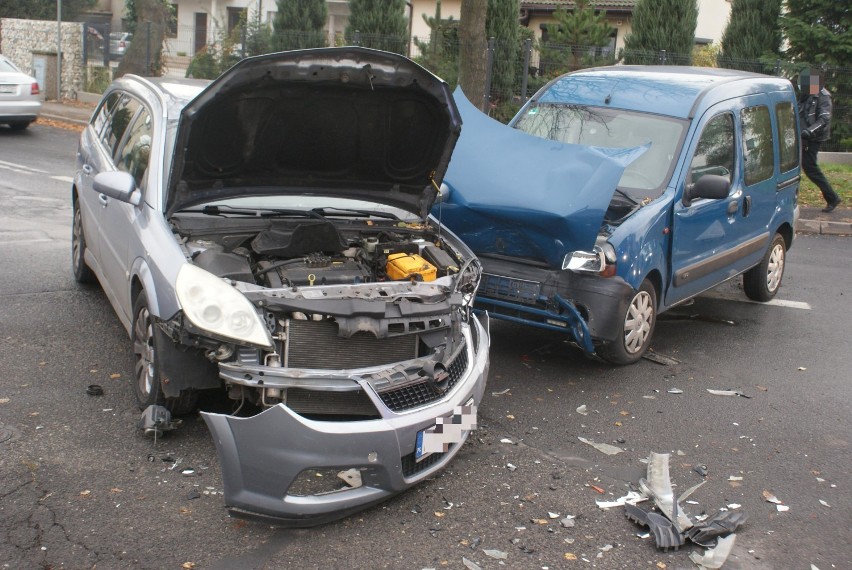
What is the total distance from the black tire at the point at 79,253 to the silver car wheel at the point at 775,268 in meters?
5.98

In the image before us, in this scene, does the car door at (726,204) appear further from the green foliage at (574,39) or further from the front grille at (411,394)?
the green foliage at (574,39)

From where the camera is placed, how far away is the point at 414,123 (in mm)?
5492

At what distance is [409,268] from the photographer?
5113 mm

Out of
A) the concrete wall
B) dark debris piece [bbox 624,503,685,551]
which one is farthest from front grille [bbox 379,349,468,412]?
the concrete wall

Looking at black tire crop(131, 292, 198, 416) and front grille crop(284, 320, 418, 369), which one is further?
black tire crop(131, 292, 198, 416)

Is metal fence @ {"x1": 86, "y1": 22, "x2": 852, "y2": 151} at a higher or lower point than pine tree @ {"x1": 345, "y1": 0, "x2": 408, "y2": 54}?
lower

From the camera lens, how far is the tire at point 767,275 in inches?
336

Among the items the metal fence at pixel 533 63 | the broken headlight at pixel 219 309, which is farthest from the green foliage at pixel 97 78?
the broken headlight at pixel 219 309

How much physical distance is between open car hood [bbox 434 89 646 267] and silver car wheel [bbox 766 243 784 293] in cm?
322

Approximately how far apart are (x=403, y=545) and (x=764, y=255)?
18.5 ft

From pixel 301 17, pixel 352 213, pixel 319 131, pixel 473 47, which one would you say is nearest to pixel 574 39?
pixel 473 47

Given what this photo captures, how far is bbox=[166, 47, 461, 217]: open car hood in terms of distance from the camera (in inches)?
191

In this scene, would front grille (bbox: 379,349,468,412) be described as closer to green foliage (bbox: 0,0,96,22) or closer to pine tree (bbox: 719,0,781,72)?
pine tree (bbox: 719,0,781,72)

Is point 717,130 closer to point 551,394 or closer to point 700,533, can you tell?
point 551,394
